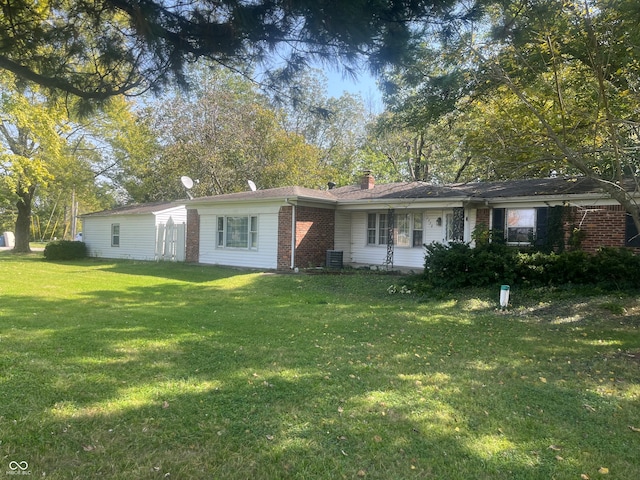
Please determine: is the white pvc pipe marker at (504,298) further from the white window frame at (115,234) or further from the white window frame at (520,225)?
the white window frame at (115,234)

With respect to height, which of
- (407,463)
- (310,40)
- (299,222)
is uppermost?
(310,40)

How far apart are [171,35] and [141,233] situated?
58.2 feet

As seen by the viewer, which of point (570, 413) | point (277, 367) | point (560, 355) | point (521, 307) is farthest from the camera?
point (521, 307)

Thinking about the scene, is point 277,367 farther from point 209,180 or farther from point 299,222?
point 209,180

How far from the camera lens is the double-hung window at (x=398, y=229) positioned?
15523mm

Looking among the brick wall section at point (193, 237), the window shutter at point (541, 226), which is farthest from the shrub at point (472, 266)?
the brick wall section at point (193, 237)

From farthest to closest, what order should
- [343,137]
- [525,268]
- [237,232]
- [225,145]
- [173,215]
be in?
A: [343,137], [225,145], [173,215], [237,232], [525,268]

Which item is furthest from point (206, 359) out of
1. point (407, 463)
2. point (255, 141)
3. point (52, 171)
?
point (52, 171)

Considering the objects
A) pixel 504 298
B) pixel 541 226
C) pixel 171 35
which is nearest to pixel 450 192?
pixel 541 226

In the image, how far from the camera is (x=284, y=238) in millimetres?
15211

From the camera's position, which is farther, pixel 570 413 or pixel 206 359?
pixel 206 359

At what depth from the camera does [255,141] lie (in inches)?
1074

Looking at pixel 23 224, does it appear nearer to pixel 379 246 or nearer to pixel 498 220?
pixel 379 246

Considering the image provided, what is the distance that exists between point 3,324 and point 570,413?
742 cm
